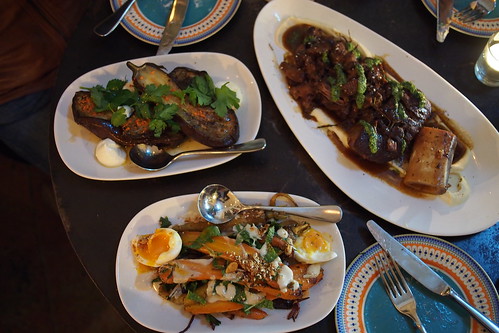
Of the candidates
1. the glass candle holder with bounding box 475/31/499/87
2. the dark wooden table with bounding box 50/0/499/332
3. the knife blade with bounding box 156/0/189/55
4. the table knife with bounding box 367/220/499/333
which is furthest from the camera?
the knife blade with bounding box 156/0/189/55

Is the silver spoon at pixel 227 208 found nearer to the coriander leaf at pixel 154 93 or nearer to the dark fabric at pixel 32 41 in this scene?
the coriander leaf at pixel 154 93

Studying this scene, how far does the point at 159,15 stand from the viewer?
8.56 ft

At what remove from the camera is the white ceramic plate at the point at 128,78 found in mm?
2199

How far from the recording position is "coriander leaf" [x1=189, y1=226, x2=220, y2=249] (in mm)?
2002

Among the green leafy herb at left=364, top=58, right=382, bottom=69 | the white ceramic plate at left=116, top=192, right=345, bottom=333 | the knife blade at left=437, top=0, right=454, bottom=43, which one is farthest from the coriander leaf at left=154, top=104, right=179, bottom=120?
the knife blade at left=437, top=0, right=454, bottom=43

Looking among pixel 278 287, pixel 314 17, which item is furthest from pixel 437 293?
pixel 314 17

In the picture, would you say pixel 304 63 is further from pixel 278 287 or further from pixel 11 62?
pixel 11 62

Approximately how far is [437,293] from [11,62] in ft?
8.91

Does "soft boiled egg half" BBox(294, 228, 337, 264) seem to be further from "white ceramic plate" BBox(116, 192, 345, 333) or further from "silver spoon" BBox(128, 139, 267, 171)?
"silver spoon" BBox(128, 139, 267, 171)

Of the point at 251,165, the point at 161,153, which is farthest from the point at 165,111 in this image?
the point at 251,165

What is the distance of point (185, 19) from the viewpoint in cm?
261

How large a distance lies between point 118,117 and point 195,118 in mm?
401

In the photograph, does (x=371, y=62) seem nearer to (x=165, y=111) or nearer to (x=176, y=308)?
(x=165, y=111)

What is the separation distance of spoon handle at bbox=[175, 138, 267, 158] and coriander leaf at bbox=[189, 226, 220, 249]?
16.4 inches
